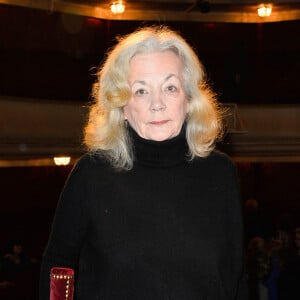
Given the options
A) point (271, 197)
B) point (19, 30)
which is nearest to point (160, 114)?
point (19, 30)

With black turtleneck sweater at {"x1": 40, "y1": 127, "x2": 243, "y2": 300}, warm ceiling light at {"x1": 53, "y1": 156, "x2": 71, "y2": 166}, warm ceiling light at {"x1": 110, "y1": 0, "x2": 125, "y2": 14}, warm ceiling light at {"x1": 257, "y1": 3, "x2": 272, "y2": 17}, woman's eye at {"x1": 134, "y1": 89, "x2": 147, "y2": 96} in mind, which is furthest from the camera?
warm ceiling light at {"x1": 257, "y1": 3, "x2": 272, "y2": 17}

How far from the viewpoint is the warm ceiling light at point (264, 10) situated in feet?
39.8

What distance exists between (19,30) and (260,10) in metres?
4.45

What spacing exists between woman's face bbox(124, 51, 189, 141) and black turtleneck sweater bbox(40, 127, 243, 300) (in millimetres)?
42

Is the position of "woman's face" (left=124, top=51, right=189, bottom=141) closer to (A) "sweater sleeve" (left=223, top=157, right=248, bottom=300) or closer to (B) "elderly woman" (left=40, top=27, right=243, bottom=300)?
(B) "elderly woman" (left=40, top=27, right=243, bottom=300)

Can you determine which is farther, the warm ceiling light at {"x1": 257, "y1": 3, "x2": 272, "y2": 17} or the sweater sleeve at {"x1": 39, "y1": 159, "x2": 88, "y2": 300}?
the warm ceiling light at {"x1": 257, "y1": 3, "x2": 272, "y2": 17}

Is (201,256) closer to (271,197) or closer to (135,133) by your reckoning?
(135,133)

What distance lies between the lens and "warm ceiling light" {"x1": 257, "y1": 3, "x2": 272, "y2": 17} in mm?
12141

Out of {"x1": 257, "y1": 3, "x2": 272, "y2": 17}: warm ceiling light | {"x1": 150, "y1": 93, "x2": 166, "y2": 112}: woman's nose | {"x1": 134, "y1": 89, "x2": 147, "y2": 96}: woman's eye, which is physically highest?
{"x1": 257, "y1": 3, "x2": 272, "y2": 17}: warm ceiling light

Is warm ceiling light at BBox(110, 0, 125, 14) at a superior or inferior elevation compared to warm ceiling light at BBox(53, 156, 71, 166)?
superior

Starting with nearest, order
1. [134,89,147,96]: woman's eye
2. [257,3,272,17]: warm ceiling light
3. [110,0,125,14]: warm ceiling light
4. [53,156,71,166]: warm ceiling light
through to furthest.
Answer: [134,89,147,96]: woman's eye, [53,156,71,166]: warm ceiling light, [110,0,125,14]: warm ceiling light, [257,3,272,17]: warm ceiling light

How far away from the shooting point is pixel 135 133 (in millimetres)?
1978

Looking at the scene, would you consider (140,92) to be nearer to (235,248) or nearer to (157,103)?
(157,103)

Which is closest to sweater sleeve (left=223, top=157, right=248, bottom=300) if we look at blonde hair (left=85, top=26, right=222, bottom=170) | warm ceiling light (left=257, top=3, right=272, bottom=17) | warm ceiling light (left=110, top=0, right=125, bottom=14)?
blonde hair (left=85, top=26, right=222, bottom=170)
